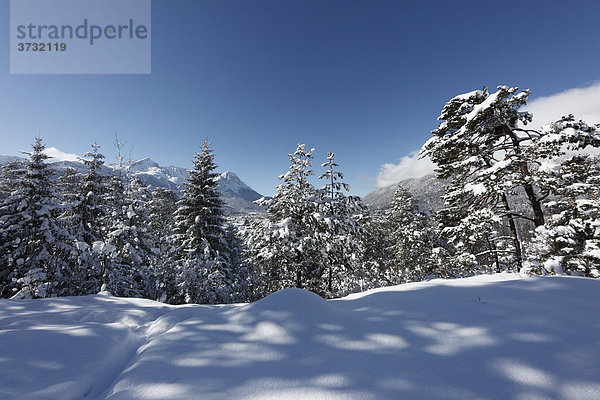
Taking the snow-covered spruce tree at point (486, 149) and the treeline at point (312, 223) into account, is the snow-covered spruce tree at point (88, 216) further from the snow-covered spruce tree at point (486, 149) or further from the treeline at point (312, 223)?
the snow-covered spruce tree at point (486, 149)

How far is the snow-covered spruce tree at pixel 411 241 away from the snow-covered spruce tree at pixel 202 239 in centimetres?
1480

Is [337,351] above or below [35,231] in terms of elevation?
below

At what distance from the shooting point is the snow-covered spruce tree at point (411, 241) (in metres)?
18.9

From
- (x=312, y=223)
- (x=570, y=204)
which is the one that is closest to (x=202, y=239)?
(x=312, y=223)

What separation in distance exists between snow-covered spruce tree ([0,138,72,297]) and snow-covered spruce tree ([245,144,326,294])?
441 inches

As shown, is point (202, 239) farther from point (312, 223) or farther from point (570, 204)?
point (570, 204)

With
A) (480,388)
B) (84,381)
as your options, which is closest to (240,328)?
(84,381)

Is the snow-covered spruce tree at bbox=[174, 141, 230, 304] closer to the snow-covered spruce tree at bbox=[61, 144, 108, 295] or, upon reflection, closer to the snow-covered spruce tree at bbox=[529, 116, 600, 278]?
the snow-covered spruce tree at bbox=[61, 144, 108, 295]

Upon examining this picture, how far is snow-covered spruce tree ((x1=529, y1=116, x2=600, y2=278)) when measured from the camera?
6202 millimetres

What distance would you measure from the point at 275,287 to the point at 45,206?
44.1 feet

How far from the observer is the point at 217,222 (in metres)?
Result: 17.0

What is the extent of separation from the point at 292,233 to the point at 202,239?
362 inches

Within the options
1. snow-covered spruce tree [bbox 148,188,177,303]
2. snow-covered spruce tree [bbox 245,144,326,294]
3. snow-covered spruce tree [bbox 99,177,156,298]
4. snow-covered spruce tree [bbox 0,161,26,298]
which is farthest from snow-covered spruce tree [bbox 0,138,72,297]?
snow-covered spruce tree [bbox 245,144,326,294]

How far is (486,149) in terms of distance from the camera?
838 centimetres
